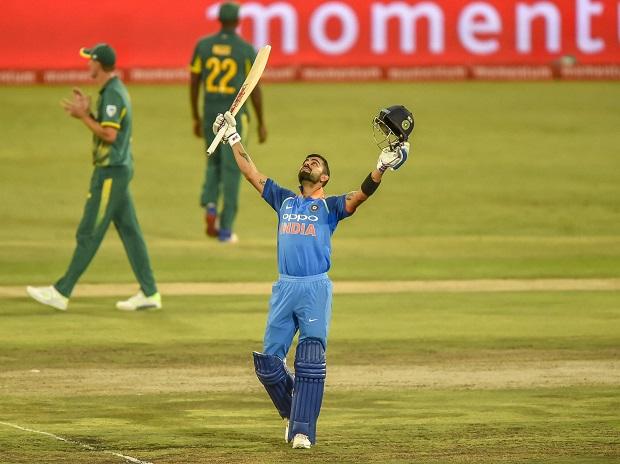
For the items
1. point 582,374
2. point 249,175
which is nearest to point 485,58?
point 582,374

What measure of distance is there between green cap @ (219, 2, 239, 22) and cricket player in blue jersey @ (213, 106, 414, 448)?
9.30m

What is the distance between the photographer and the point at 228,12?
20156 mm

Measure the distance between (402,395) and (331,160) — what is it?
45.2 feet

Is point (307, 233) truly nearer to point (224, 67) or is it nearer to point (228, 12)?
point (224, 67)

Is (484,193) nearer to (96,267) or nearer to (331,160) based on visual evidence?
(331,160)

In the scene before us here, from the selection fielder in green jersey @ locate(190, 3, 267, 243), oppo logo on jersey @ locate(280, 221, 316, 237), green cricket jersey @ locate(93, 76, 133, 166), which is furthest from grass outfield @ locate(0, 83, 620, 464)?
green cricket jersey @ locate(93, 76, 133, 166)

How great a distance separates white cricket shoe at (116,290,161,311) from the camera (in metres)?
16.4

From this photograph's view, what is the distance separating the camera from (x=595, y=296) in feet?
56.9

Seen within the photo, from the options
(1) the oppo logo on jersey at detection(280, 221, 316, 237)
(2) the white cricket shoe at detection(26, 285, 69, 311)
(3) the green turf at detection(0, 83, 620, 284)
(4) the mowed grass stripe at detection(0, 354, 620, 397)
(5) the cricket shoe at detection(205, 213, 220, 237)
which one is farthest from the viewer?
(5) the cricket shoe at detection(205, 213, 220, 237)

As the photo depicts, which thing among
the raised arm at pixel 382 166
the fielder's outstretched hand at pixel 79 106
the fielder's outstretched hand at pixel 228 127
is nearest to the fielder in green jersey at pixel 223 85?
the fielder's outstretched hand at pixel 79 106

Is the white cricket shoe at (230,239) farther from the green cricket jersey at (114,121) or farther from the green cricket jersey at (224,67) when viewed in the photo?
the green cricket jersey at (114,121)

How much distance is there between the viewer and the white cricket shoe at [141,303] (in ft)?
53.9

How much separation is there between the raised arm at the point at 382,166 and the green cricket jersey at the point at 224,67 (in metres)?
9.19

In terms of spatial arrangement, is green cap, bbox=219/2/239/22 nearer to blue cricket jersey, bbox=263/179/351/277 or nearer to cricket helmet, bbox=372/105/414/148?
blue cricket jersey, bbox=263/179/351/277
